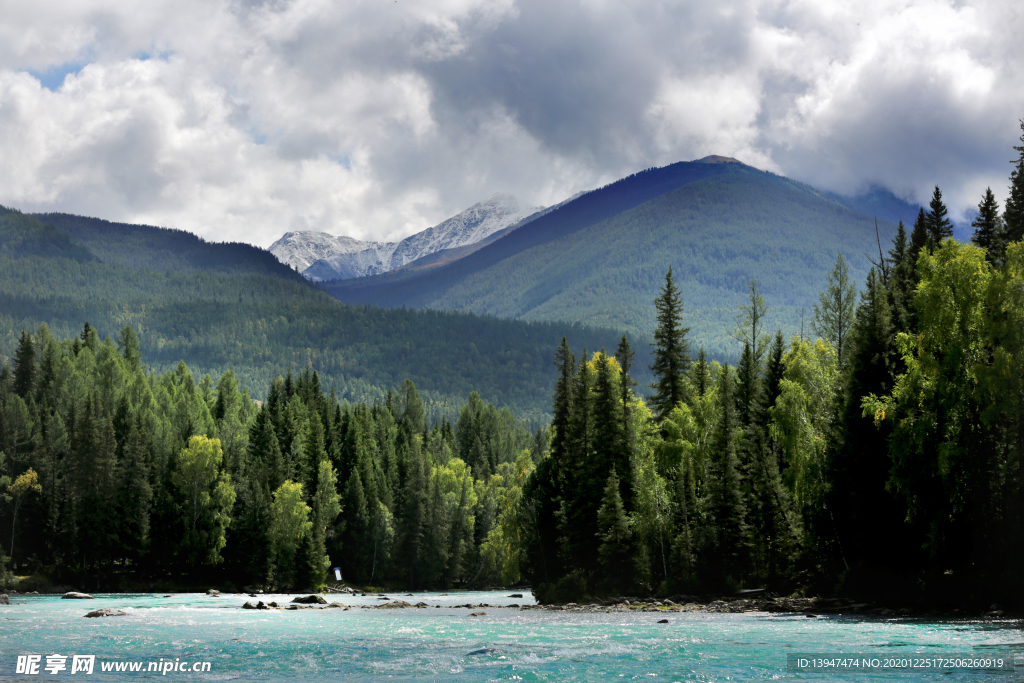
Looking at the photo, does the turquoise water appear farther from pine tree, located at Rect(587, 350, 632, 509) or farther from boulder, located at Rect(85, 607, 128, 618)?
pine tree, located at Rect(587, 350, 632, 509)

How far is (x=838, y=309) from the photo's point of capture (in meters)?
71.6

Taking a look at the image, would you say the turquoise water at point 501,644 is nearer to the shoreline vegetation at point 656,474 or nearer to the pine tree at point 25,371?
the shoreline vegetation at point 656,474

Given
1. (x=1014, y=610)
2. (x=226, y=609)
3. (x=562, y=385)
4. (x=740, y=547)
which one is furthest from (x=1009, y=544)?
(x=226, y=609)

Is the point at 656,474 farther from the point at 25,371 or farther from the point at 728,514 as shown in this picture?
the point at 25,371

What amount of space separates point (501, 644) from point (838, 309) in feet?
146

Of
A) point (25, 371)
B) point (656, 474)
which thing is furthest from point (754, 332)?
point (25, 371)

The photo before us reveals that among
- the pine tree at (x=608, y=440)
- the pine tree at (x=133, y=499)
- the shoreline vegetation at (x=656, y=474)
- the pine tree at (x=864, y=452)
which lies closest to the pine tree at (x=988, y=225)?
the shoreline vegetation at (x=656, y=474)

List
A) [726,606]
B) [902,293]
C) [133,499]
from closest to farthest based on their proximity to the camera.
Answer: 1. [902,293]
2. [726,606]
3. [133,499]

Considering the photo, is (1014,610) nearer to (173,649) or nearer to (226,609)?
(173,649)

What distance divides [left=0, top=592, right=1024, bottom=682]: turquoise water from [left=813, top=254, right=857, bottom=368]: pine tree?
29825 mm

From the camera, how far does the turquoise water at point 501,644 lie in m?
29.6

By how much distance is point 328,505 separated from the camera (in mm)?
106688

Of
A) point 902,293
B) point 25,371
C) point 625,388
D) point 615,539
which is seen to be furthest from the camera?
point 25,371

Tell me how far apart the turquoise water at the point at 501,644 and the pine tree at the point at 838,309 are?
29825 mm
